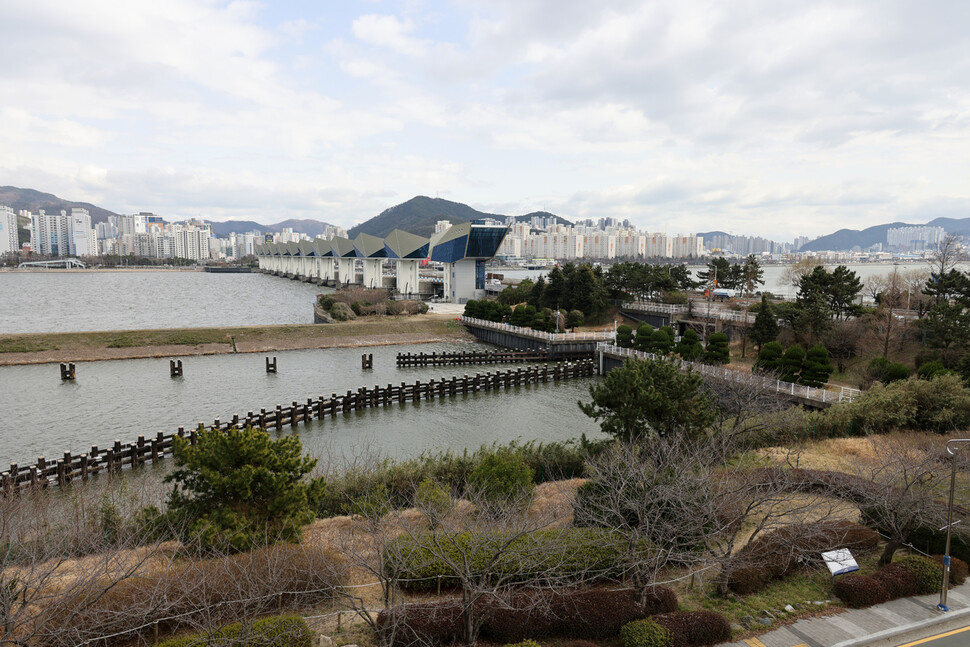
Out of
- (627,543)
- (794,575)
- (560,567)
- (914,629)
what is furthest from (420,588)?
(914,629)

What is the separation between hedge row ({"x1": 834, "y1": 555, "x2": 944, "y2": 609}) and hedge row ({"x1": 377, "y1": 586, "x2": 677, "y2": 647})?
10.9ft

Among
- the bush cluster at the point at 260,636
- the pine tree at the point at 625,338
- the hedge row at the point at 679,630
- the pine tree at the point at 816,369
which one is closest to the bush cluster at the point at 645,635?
the hedge row at the point at 679,630

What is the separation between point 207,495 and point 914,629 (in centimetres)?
1215

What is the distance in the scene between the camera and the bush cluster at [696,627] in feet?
27.3

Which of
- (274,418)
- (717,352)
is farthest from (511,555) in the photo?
(717,352)

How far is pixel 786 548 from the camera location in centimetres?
1080

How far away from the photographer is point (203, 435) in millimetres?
10727

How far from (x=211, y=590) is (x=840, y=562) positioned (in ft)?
33.8

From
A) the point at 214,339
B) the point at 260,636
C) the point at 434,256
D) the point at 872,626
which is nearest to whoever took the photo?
the point at 260,636

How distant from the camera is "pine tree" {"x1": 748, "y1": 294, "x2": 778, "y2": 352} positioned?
33.6 meters

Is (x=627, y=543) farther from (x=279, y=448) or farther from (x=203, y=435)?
(x=203, y=435)

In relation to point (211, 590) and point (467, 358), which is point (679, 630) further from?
point (467, 358)

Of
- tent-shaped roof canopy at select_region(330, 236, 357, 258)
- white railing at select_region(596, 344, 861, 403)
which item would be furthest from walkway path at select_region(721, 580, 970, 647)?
tent-shaped roof canopy at select_region(330, 236, 357, 258)

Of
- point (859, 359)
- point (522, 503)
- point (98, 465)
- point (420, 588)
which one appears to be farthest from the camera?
point (859, 359)
